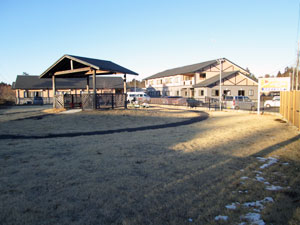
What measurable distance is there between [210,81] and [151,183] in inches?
1531

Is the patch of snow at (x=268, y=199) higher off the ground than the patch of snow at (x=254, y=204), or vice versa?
the patch of snow at (x=268, y=199)

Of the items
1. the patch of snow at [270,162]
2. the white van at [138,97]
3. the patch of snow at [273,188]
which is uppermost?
the white van at [138,97]

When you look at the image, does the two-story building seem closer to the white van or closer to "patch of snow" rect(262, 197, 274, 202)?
the white van

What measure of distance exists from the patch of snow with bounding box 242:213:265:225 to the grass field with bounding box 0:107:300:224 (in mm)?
14

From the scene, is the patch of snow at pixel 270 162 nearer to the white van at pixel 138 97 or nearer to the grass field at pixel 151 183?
the grass field at pixel 151 183

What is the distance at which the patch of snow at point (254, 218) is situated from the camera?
10.4ft

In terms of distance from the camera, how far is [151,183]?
4.64 meters

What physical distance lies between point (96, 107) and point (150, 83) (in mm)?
44167

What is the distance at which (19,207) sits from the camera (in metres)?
3.64

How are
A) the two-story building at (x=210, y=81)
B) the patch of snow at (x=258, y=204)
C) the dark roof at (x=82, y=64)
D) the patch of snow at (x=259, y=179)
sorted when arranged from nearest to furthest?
the patch of snow at (x=258, y=204) < the patch of snow at (x=259, y=179) < the dark roof at (x=82, y=64) < the two-story building at (x=210, y=81)

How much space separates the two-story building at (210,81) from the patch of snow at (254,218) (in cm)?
3370

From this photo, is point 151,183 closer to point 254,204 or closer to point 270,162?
point 254,204

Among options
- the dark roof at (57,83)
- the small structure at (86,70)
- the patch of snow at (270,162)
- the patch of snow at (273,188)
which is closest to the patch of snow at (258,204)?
the patch of snow at (273,188)

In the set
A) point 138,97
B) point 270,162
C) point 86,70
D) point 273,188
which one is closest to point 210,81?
point 138,97
